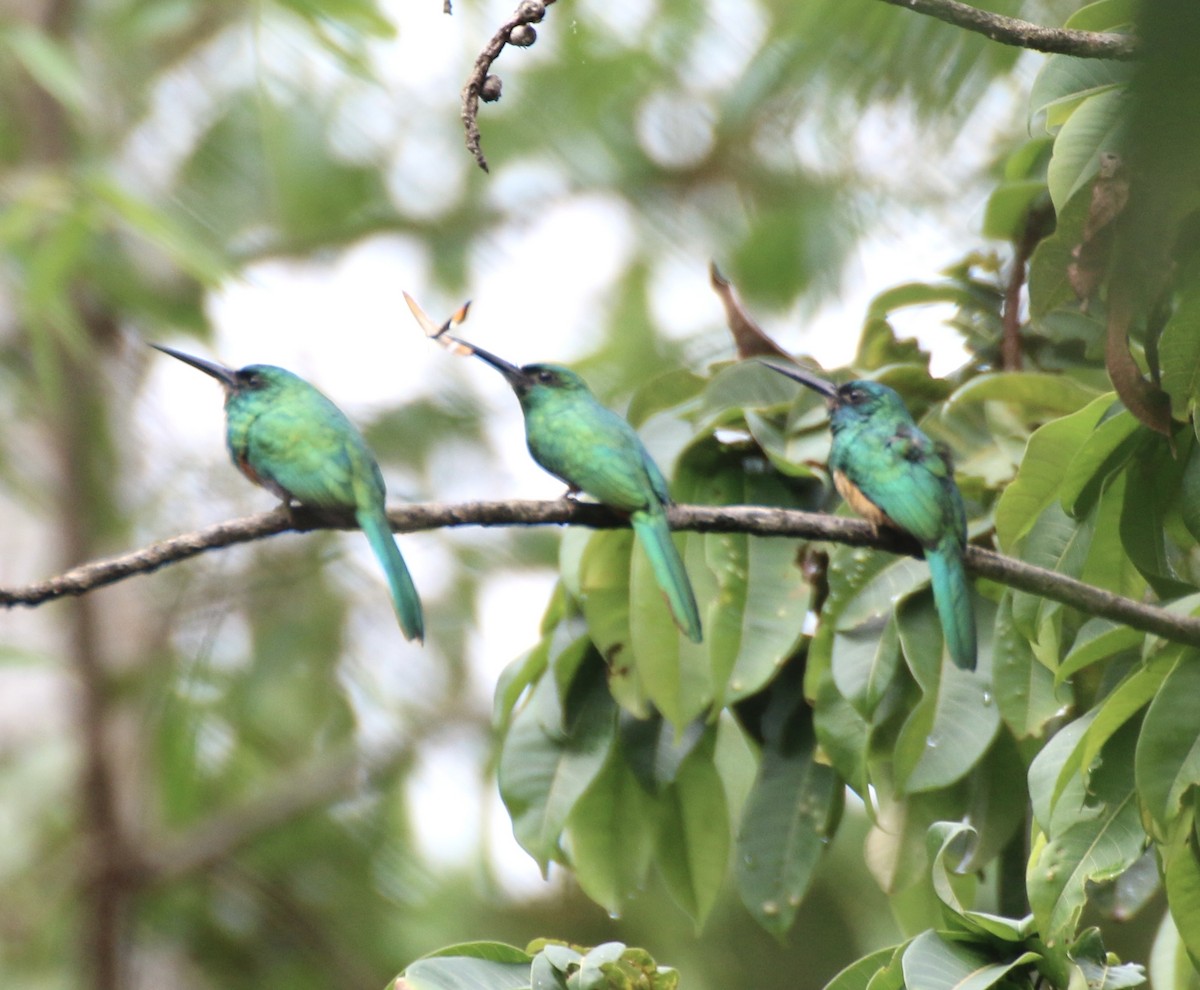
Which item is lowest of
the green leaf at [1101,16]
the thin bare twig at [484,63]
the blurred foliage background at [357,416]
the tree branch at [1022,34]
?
the blurred foliage background at [357,416]

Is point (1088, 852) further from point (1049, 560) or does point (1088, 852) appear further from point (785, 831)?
point (785, 831)

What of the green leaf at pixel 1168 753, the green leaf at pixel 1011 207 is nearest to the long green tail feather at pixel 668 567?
the green leaf at pixel 1168 753

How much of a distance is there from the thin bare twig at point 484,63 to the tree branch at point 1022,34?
404 millimetres

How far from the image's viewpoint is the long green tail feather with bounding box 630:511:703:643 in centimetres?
220

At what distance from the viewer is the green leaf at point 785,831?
2355 mm

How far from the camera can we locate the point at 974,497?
2537 mm

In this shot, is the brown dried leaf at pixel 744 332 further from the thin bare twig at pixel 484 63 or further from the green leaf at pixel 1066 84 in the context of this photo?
the thin bare twig at pixel 484 63

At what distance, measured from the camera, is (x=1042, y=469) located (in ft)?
6.76

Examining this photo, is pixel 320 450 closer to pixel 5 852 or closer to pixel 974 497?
pixel 974 497

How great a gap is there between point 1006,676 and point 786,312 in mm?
4171

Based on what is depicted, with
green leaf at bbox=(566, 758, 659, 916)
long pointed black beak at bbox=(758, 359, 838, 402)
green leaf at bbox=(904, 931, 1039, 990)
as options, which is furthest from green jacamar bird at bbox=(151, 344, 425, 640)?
green leaf at bbox=(904, 931, 1039, 990)

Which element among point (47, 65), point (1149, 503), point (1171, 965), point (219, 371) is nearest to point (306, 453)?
point (219, 371)

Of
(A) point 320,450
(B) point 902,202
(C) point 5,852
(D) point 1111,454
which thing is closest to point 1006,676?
(D) point 1111,454

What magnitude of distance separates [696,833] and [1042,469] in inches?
33.4
